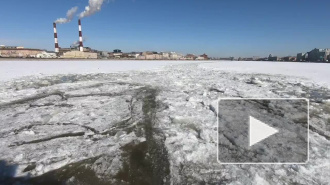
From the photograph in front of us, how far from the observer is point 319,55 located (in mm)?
62812

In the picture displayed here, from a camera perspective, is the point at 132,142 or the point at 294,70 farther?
the point at 294,70

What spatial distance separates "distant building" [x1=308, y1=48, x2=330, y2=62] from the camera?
59.2 metres

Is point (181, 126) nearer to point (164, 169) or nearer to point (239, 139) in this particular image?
point (239, 139)

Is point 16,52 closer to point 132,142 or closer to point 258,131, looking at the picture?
point 132,142

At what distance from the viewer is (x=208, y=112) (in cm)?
358

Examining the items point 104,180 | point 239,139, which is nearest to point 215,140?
point 239,139

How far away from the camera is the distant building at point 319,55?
59.2 m

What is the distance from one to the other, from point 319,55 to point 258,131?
250ft
